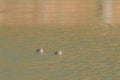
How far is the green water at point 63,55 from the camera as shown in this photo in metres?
23.3

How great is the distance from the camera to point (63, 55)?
27.1 meters

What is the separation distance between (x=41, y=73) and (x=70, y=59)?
3096 millimetres

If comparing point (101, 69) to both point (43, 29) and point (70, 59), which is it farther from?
point (43, 29)

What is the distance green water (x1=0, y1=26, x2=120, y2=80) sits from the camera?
2327 cm

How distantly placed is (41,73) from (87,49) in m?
5.69

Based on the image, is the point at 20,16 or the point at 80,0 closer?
the point at 20,16

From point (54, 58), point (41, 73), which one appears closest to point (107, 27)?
point (54, 58)

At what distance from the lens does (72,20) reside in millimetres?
40688

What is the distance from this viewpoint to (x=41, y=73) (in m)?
23.3

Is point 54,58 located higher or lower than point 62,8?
higher

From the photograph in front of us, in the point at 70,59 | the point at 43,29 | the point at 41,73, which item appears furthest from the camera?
the point at 43,29

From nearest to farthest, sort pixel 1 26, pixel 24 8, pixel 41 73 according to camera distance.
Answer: pixel 41 73, pixel 1 26, pixel 24 8

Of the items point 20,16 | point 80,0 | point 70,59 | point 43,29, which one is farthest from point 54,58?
point 80,0

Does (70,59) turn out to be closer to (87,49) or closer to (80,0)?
(87,49)
